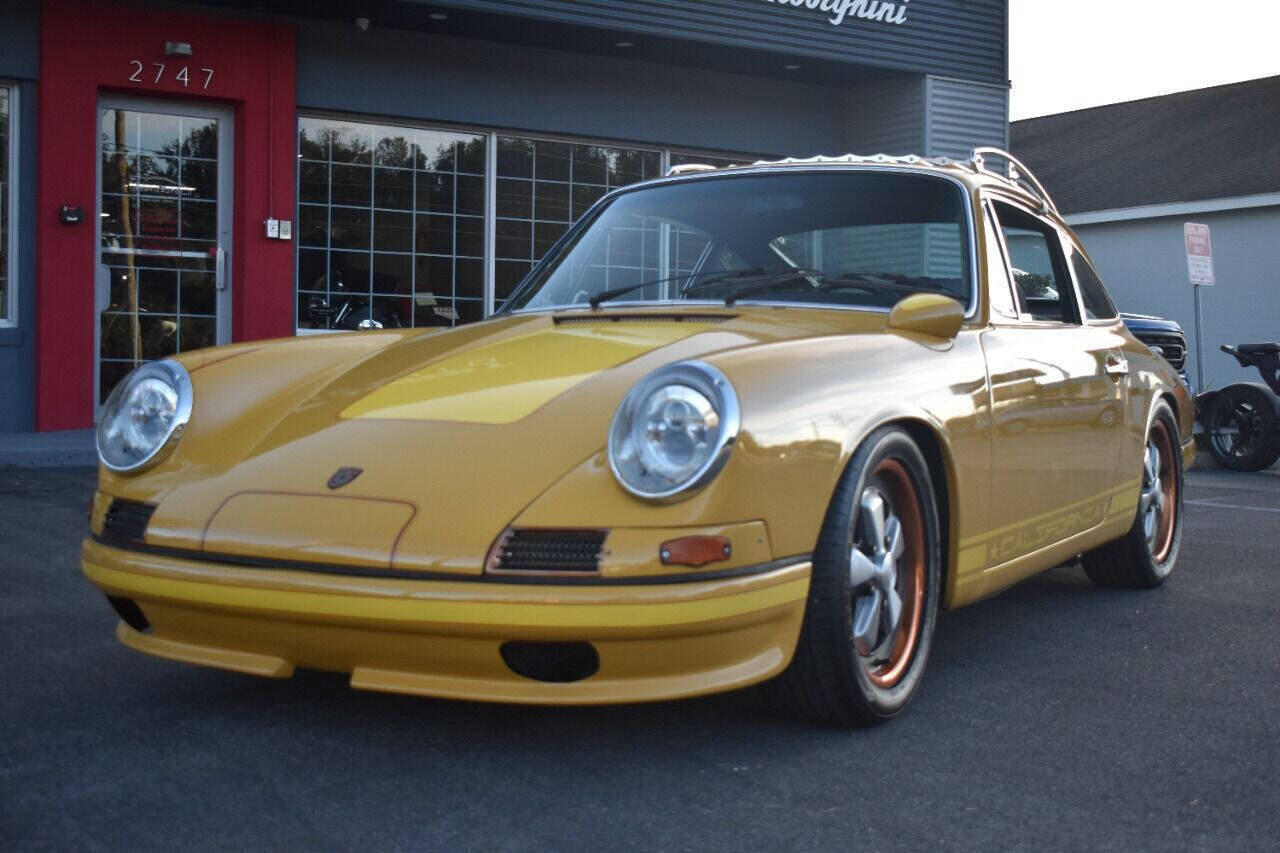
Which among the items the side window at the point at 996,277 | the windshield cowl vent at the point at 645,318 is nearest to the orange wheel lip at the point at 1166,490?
the side window at the point at 996,277

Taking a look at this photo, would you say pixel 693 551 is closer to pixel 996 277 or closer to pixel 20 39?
pixel 996 277

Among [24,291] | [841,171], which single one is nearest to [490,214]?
[24,291]

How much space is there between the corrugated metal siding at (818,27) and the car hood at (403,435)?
861 cm

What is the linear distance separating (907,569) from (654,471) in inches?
37.7

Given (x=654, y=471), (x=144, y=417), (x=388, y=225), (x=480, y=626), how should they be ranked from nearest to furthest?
(x=480, y=626) < (x=654, y=471) < (x=144, y=417) < (x=388, y=225)

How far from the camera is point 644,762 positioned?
121 inches

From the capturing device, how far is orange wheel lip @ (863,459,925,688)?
3502mm

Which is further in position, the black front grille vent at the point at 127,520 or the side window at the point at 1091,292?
the side window at the point at 1091,292

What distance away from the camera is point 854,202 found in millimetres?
4379

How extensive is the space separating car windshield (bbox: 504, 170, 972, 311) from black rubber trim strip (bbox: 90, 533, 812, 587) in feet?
4.22

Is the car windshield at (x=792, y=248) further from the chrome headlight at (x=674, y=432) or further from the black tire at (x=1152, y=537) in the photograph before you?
the black tire at (x=1152, y=537)

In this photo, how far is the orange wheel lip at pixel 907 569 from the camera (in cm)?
350

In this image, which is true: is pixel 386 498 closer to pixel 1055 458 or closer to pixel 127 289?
pixel 1055 458

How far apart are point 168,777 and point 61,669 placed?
110cm
